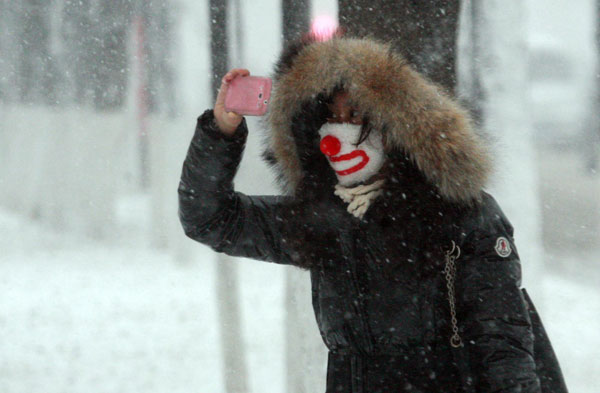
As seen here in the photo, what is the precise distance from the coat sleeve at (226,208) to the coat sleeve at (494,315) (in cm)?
47

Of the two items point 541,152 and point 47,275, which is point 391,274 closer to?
point 47,275

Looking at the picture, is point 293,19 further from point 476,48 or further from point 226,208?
point 226,208

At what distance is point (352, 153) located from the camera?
6.57 feet

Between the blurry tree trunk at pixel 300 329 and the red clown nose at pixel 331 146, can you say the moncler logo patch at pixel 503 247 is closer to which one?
the red clown nose at pixel 331 146

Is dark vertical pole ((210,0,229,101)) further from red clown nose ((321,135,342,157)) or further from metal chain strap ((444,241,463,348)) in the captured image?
metal chain strap ((444,241,463,348))

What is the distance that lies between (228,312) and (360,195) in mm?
3057

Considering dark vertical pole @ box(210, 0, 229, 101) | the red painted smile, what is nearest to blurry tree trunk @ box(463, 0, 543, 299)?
dark vertical pole @ box(210, 0, 229, 101)

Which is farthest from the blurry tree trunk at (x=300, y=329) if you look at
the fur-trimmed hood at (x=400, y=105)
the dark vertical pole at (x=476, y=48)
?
the fur-trimmed hood at (x=400, y=105)

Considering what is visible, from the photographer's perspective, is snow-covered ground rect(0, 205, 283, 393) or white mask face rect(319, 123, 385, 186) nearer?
white mask face rect(319, 123, 385, 186)

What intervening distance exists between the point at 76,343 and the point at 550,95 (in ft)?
21.4

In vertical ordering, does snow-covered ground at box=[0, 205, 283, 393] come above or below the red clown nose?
below

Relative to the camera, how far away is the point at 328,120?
2.09m

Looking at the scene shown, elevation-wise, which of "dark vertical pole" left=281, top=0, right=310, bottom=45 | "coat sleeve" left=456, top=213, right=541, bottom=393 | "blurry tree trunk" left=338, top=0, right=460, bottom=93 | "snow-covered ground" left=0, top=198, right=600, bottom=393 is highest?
"dark vertical pole" left=281, top=0, right=310, bottom=45

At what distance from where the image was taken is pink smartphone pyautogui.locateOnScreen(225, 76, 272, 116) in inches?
73.6
